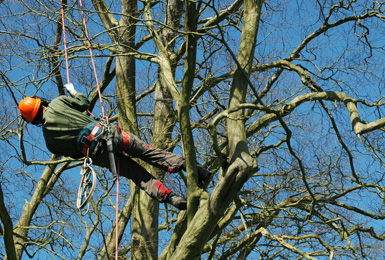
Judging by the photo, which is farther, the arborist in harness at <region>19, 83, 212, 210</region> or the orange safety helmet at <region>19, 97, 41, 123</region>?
the orange safety helmet at <region>19, 97, 41, 123</region>

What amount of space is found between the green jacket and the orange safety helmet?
0.50 feet

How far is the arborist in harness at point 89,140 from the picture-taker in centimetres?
557

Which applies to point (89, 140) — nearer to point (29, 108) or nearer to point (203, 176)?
point (29, 108)

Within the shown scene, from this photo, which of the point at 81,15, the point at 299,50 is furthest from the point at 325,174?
the point at 81,15

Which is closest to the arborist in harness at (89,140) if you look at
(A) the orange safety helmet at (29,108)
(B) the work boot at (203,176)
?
(A) the orange safety helmet at (29,108)

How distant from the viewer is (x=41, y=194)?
890 cm

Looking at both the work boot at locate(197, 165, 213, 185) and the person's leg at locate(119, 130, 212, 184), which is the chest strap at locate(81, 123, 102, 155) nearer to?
the person's leg at locate(119, 130, 212, 184)

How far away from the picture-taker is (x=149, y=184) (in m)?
5.70

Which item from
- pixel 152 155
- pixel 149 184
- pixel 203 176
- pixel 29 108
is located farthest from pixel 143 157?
pixel 29 108

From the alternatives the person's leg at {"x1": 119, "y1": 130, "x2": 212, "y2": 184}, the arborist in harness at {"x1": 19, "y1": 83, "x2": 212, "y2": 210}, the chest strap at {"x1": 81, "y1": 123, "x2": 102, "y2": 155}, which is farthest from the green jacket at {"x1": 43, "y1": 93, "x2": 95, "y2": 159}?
the person's leg at {"x1": 119, "y1": 130, "x2": 212, "y2": 184}

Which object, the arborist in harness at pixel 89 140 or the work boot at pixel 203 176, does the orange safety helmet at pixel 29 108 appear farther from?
the work boot at pixel 203 176

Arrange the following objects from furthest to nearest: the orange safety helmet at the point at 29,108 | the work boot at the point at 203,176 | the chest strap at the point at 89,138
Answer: the orange safety helmet at the point at 29,108 → the chest strap at the point at 89,138 → the work boot at the point at 203,176

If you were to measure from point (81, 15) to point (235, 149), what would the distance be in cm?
279

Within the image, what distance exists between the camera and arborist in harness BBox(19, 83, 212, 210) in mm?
5566
